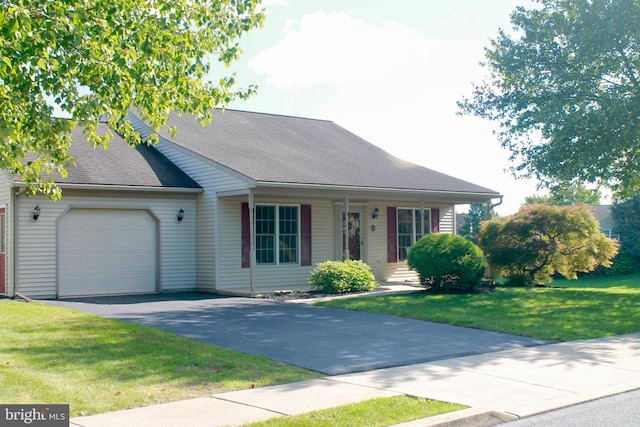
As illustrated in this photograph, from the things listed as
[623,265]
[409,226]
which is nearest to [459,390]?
[409,226]

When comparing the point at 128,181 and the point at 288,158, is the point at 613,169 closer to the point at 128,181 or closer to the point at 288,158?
the point at 288,158

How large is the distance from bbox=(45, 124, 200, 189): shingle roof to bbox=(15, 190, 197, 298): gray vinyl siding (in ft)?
1.21

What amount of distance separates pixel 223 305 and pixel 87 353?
657cm

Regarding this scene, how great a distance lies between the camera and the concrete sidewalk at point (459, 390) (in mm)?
6543

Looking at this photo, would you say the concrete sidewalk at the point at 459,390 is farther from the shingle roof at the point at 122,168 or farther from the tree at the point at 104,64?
the shingle roof at the point at 122,168

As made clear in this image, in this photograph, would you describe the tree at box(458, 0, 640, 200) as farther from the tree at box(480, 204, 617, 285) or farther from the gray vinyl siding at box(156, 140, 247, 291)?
the gray vinyl siding at box(156, 140, 247, 291)

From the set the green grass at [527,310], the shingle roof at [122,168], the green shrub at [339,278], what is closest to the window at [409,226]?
the green shrub at [339,278]

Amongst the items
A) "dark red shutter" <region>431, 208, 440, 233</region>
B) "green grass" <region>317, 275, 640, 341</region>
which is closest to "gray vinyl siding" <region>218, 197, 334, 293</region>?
"green grass" <region>317, 275, 640, 341</region>

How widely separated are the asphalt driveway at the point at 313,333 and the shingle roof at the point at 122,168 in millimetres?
3436

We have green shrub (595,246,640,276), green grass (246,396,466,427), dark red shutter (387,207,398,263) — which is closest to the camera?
green grass (246,396,466,427)

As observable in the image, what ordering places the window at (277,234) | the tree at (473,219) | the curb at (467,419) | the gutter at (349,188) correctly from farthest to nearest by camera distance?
the tree at (473,219), the window at (277,234), the gutter at (349,188), the curb at (467,419)

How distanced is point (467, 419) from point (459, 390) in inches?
46.7

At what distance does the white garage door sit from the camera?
1756 centimetres

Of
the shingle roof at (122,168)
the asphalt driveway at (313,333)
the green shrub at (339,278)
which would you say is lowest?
the asphalt driveway at (313,333)
